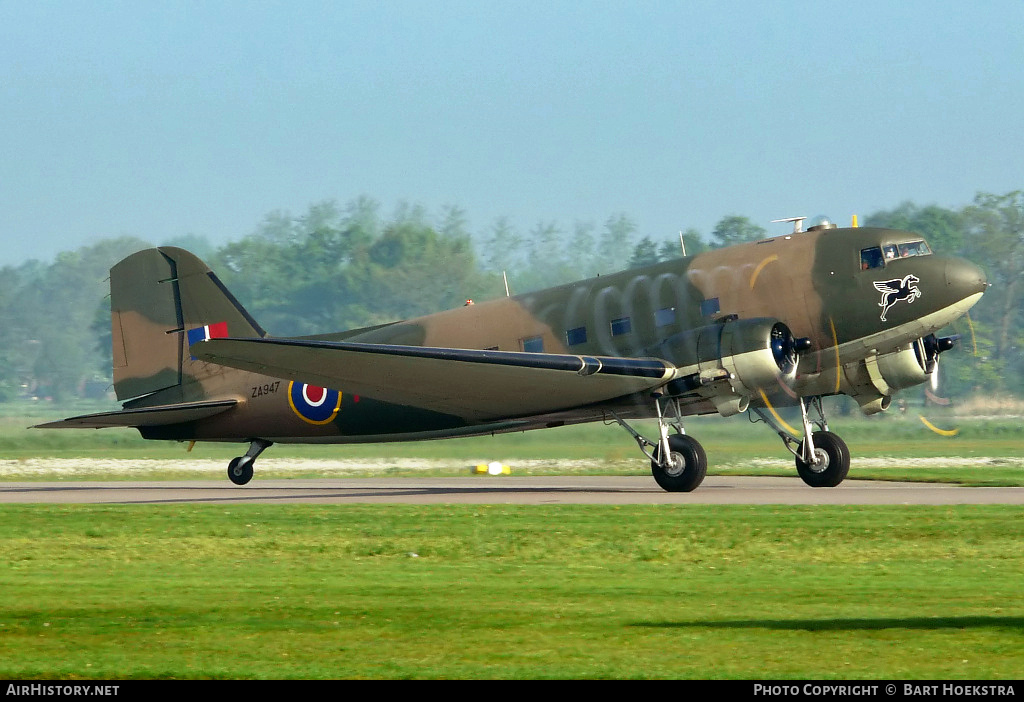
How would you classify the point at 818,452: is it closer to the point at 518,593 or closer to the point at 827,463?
the point at 827,463

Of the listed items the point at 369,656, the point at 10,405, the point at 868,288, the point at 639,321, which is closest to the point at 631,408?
the point at 639,321

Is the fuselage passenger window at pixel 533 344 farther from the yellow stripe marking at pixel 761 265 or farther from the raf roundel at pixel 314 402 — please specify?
the yellow stripe marking at pixel 761 265

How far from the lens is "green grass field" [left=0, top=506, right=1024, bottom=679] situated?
1082 cm

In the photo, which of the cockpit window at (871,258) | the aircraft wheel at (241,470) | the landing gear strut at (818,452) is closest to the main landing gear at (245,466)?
the aircraft wheel at (241,470)

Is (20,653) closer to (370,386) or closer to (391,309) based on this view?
(370,386)

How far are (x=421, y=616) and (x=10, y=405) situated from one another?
12069 cm

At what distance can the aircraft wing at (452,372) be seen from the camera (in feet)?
87.2

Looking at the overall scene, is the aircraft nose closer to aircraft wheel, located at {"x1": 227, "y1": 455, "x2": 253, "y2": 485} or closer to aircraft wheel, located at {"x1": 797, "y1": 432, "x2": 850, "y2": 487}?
aircraft wheel, located at {"x1": 797, "y1": 432, "x2": 850, "y2": 487}

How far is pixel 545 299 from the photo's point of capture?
3053 centimetres

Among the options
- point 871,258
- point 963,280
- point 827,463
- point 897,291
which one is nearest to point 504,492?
point 827,463

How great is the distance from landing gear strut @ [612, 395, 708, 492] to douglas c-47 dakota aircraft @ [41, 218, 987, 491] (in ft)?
0.11

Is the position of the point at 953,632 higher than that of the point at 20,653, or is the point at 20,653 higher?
the point at 20,653

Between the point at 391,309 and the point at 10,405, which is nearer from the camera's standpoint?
the point at 391,309

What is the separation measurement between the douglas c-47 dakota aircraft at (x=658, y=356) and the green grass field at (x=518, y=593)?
3493 mm
